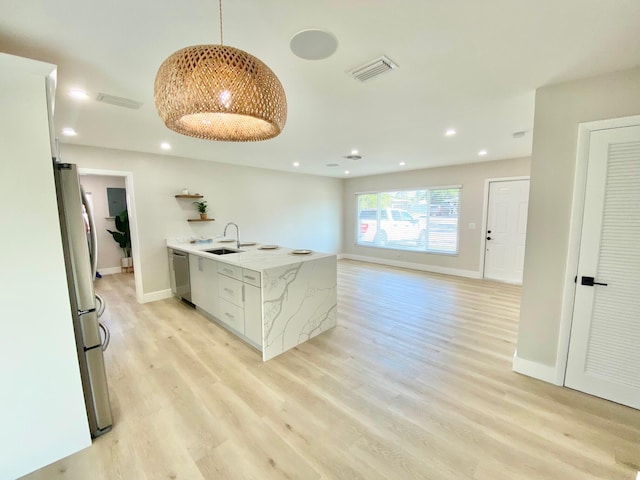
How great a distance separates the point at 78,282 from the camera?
5.37ft

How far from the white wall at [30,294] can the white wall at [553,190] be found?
3.42 metres

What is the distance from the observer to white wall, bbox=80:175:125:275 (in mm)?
6129

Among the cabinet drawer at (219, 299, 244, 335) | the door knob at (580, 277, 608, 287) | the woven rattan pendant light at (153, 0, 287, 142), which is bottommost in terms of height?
the cabinet drawer at (219, 299, 244, 335)

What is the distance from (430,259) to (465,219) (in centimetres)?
121

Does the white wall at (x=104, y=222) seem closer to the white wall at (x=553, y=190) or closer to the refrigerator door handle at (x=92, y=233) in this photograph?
the refrigerator door handle at (x=92, y=233)

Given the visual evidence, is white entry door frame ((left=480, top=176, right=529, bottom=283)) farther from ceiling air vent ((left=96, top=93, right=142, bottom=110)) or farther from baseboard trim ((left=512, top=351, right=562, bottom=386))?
ceiling air vent ((left=96, top=93, right=142, bottom=110))

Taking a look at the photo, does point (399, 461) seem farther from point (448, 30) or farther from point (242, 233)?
point (242, 233)

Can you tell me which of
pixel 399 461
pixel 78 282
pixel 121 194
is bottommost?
pixel 399 461

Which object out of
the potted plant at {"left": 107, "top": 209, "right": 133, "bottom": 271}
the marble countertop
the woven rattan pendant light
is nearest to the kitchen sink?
the marble countertop

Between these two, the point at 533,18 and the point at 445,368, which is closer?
the point at 533,18

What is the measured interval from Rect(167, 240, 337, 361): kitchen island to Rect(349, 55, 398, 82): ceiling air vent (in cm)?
176

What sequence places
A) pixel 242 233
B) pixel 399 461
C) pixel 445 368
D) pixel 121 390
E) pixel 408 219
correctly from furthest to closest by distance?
pixel 408 219, pixel 242 233, pixel 445 368, pixel 121 390, pixel 399 461

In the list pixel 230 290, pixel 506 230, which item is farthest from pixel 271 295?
pixel 506 230

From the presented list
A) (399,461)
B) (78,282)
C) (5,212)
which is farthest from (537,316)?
(5,212)
